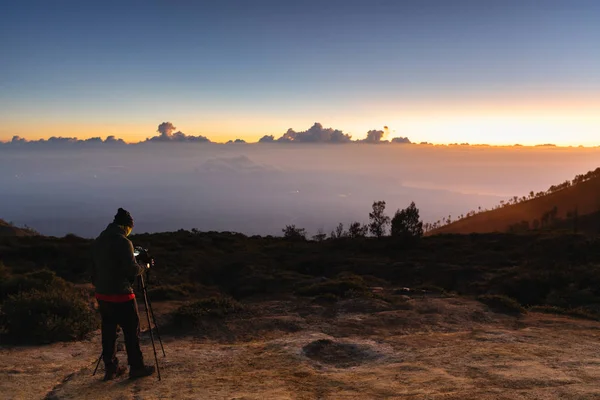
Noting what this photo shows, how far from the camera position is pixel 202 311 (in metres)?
11.6

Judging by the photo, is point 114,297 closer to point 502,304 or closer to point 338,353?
point 338,353

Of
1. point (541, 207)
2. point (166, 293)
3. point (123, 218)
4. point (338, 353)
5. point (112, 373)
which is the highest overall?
point (123, 218)

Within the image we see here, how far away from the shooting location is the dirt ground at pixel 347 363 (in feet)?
18.8

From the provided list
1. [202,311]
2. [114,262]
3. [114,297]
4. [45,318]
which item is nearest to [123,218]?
[114,262]

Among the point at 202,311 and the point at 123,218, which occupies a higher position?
the point at 123,218

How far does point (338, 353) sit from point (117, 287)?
4628 millimetres

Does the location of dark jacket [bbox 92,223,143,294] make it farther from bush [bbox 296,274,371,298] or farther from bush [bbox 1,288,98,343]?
bush [bbox 296,274,371,298]

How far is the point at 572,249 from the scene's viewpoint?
2338cm

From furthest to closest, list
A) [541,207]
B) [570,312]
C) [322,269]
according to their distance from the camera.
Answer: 1. [541,207]
2. [322,269]
3. [570,312]

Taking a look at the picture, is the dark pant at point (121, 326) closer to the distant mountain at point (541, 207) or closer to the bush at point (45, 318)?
the bush at point (45, 318)

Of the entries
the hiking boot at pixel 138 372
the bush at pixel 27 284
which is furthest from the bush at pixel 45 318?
the hiking boot at pixel 138 372

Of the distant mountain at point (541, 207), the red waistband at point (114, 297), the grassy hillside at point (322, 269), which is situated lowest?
the distant mountain at point (541, 207)

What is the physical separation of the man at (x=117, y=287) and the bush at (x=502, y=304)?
11.1m

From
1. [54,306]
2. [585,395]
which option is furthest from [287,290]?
[585,395]
